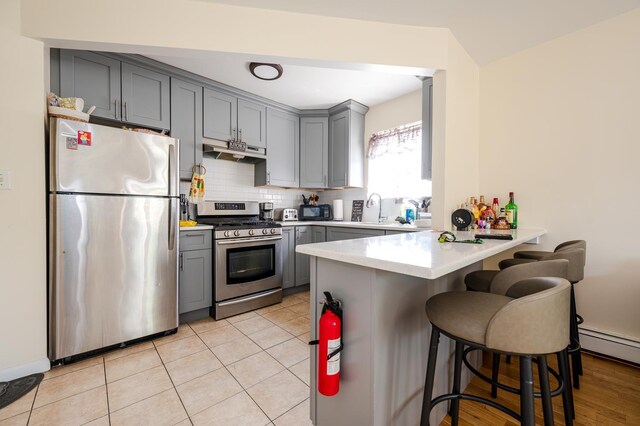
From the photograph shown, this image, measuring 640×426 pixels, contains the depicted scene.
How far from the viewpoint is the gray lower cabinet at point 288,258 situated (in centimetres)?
332

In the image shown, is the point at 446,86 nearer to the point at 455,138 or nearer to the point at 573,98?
the point at 455,138

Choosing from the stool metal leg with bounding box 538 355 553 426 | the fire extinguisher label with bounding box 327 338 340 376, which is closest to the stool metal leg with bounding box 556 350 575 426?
the stool metal leg with bounding box 538 355 553 426

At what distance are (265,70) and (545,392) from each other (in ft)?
9.75

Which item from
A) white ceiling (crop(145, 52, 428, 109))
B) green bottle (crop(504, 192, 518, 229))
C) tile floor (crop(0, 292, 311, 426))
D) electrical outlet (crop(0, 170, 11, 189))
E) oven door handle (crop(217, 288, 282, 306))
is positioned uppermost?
white ceiling (crop(145, 52, 428, 109))

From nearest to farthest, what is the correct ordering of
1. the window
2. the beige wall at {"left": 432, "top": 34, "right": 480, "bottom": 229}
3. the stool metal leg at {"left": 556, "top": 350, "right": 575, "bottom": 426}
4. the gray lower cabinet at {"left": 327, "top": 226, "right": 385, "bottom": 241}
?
the stool metal leg at {"left": 556, "top": 350, "right": 575, "bottom": 426}, the beige wall at {"left": 432, "top": 34, "right": 480, "bottom": 229}, the gray lower cabinet at {"left": 327, "top": 226, "right": 385, "bottom": 241}, the window

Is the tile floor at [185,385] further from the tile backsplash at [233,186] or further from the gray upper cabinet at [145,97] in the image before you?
the gray upper cabinet at [145,97]

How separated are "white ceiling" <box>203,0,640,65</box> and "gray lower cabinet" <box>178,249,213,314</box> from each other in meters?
2.10

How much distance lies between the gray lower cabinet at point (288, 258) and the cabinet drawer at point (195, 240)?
0.94m

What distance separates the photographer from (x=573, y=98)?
82.7 inches

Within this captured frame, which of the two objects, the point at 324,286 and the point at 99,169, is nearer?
the point at 324,286

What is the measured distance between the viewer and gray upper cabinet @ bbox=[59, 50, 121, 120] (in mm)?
2166

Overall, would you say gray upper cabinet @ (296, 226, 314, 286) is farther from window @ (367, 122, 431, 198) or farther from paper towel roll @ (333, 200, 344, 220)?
window @ (367, 122, 431, 198)

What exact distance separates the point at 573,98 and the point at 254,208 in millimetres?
3350

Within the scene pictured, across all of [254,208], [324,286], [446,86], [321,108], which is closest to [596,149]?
[446,86]
